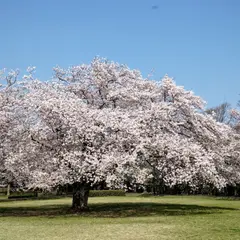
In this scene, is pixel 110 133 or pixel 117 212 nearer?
pixel 110 133

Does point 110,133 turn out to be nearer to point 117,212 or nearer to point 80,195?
point 80,195

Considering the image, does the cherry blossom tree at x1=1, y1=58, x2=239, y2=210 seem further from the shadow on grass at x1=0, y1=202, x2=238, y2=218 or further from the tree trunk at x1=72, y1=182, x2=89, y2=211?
the shadow on grass at x1=0, y1=202, x2=238, y2=218

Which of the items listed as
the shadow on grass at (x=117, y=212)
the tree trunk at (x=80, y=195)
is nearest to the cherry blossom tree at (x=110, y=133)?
the tree trunk at (x=80, y=195)

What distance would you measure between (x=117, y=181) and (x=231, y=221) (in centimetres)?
661

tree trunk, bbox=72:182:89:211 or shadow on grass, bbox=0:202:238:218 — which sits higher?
tree trunk, bbox=72:182:89:211

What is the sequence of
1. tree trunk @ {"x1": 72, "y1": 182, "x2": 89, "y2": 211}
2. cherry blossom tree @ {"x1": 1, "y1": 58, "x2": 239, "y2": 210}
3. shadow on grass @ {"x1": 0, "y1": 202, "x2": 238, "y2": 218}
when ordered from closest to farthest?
cherry blossom tree @ {"x1": 1, "y1": 58, "x2": 239, "y2": 210} → shadow on grass @ {"x1": 0, "y1": 202, "x2": 238, "y2": 218} → tree trunk @ {"x1": 72, "y1": 182, "x2": 89, "y2": 211}

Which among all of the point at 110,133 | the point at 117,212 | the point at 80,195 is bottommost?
the point at 117,212

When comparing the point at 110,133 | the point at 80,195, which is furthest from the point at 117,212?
the point at 110,133

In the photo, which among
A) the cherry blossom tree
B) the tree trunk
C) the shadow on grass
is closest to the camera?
the cherry blossom tree

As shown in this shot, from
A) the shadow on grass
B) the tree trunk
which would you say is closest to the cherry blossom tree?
the tree trunk

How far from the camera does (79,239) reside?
16172 millimetres

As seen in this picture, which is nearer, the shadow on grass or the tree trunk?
the shadow on grass

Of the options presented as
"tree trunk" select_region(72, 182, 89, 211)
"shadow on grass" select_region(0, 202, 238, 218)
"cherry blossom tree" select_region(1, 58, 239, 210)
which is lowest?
"shadow on grass" select_region(0, 202, 238, 218)

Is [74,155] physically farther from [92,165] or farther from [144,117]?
[144,117]
